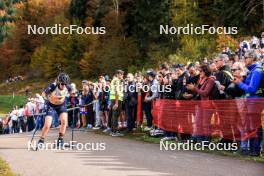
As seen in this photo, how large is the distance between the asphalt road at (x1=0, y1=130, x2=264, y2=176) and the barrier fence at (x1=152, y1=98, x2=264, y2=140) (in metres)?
0.90

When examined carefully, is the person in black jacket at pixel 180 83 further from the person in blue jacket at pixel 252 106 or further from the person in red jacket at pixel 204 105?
the person in blue jacket at pixel 252 106

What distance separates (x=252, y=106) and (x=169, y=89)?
4574 millimetres

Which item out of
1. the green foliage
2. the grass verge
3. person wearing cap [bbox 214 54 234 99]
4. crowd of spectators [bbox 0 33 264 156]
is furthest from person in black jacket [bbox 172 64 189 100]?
the grass verge

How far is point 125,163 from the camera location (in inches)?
462

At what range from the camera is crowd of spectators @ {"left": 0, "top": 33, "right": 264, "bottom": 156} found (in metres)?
12.6

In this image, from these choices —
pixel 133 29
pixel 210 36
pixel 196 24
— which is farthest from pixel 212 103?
pixel 133 29

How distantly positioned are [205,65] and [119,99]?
17.4 ft

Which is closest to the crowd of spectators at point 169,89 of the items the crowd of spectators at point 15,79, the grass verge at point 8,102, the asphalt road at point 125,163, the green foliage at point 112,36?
the asphalt road at point 125,163

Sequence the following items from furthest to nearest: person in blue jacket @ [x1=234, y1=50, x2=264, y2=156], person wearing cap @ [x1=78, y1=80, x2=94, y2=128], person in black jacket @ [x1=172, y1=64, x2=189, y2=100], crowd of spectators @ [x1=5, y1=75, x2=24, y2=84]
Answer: crowd of spectators @ [x1=5, y1=75, x2=24, y2=84]
person wearing cap @ [x1=78, y1=80, x2=94, y2=128]
person in black jacket @ [x1=172, y1=64, x2=189, y2=100]
person in blue jacket @ [x1=234, y1=50, x2=264, y2=156]

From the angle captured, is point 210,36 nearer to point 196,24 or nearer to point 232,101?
point 196,24

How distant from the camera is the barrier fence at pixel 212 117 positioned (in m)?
12.3

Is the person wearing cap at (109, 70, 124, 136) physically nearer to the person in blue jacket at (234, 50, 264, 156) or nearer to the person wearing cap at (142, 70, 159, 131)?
the person wearing cap at (142, 70, 159, 131)

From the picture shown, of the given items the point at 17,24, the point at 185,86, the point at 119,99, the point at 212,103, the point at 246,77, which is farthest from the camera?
the point at 17,24

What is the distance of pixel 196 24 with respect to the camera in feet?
177
